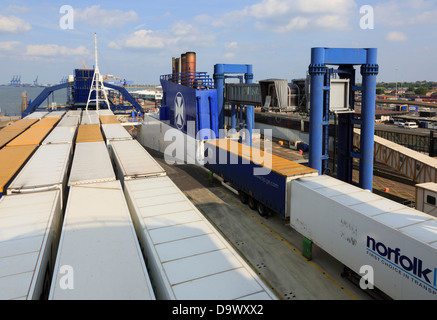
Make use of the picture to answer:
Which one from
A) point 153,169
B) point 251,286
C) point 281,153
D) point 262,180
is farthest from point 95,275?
point 281,153

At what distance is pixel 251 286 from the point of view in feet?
29.1

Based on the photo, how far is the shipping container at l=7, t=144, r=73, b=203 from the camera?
1639 cm

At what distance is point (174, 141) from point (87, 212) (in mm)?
27535

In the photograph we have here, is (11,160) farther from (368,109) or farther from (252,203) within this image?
(368,109)

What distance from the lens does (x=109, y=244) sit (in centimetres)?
1098

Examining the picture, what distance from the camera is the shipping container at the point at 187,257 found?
28.6ft

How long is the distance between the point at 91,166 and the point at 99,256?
11.8 m

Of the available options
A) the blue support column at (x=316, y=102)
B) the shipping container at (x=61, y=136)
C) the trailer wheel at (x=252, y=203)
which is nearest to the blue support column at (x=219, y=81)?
the blue support column at (x=316, y=102)

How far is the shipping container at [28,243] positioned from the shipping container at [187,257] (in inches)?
128

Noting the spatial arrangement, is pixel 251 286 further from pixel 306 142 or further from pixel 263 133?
pixel 263 133

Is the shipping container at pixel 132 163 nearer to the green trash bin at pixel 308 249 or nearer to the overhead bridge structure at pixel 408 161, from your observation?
the green trash bin at pixel 308 249

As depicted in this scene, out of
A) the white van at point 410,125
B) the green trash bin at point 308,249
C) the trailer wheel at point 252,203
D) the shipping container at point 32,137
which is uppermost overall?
the white van at point 410,125

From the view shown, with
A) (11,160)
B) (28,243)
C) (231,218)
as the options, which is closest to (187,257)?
(28,243)
